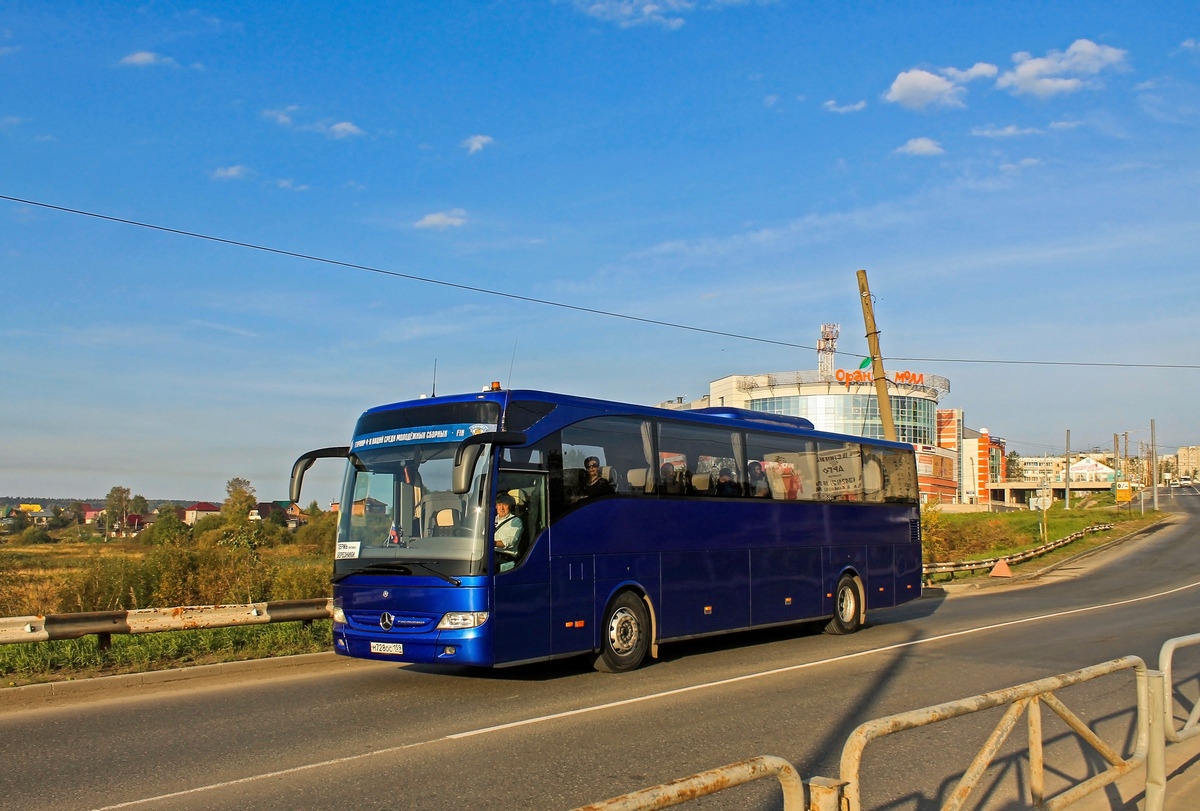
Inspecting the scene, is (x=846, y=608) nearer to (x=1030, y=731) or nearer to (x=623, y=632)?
(x=623, y=632)

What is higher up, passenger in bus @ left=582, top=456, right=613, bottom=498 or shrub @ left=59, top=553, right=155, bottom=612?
passenger in bus @ left=582, top=456, right=613, bottom=498

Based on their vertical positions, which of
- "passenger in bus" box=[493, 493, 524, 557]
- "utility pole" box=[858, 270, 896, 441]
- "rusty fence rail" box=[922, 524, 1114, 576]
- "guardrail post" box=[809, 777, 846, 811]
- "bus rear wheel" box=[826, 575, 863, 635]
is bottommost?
"rusty fence rail" box=[922, 524, 1114, 576]

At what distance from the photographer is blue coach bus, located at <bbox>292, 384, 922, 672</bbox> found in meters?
10.6

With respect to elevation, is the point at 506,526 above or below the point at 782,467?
below

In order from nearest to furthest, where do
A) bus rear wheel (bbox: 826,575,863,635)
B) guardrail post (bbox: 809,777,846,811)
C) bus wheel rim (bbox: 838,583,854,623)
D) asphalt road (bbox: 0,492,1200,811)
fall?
guardrail post (bbox: 809,777,846,811) < asphalt road (bbox: 0,492,1200,811) < bus rear wheel (bbox: 826,575,863,635) < bus wheel rim (bbox: 838,583,854,623)

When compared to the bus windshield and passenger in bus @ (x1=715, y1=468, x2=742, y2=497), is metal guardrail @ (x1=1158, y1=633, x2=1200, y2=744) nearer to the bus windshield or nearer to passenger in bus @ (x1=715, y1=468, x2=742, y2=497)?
the bus windshield

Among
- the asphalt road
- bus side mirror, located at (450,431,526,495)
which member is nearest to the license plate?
the asphalt road

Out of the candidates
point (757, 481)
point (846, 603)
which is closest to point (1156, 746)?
point (757, 481)

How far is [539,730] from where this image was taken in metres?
Result: 8.75

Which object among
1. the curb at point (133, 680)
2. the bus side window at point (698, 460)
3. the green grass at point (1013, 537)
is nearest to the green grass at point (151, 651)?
the curb at point (133, 680)

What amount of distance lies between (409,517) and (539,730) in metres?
3.23

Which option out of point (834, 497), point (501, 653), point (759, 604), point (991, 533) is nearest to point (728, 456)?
point (759, 604)

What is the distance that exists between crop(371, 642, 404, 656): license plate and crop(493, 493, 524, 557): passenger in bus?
1.47 m

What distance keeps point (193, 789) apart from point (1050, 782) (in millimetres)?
5458
